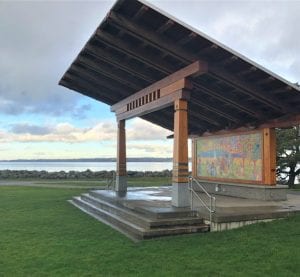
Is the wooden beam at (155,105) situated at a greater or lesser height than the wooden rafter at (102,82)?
lesser

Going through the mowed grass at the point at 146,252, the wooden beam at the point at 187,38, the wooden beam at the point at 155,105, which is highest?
the wooden beam at the point at 187,38

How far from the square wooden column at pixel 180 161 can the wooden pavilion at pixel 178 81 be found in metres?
0.03

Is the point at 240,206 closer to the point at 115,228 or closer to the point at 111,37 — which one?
the point at 115,228

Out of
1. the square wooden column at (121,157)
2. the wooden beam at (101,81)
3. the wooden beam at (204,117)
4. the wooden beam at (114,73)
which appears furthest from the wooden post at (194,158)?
the wooden beam at (114,73)

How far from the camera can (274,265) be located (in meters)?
7.00

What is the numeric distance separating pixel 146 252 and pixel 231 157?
9.40 m

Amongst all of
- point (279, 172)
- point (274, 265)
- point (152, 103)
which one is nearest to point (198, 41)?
point (152, 103)

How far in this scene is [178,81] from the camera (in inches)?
462

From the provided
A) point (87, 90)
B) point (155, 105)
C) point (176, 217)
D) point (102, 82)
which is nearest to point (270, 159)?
point (155, 105)

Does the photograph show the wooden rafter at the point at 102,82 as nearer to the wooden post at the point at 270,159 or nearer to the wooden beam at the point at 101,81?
the wooden beam at the point at 101,81

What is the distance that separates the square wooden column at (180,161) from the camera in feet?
36.8

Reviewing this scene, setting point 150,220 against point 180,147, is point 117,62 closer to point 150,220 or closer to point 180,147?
point 180,147

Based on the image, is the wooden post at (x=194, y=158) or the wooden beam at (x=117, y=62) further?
the wooden post at (x=194, y=158)

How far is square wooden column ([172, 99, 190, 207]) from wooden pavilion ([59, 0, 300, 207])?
28mm
